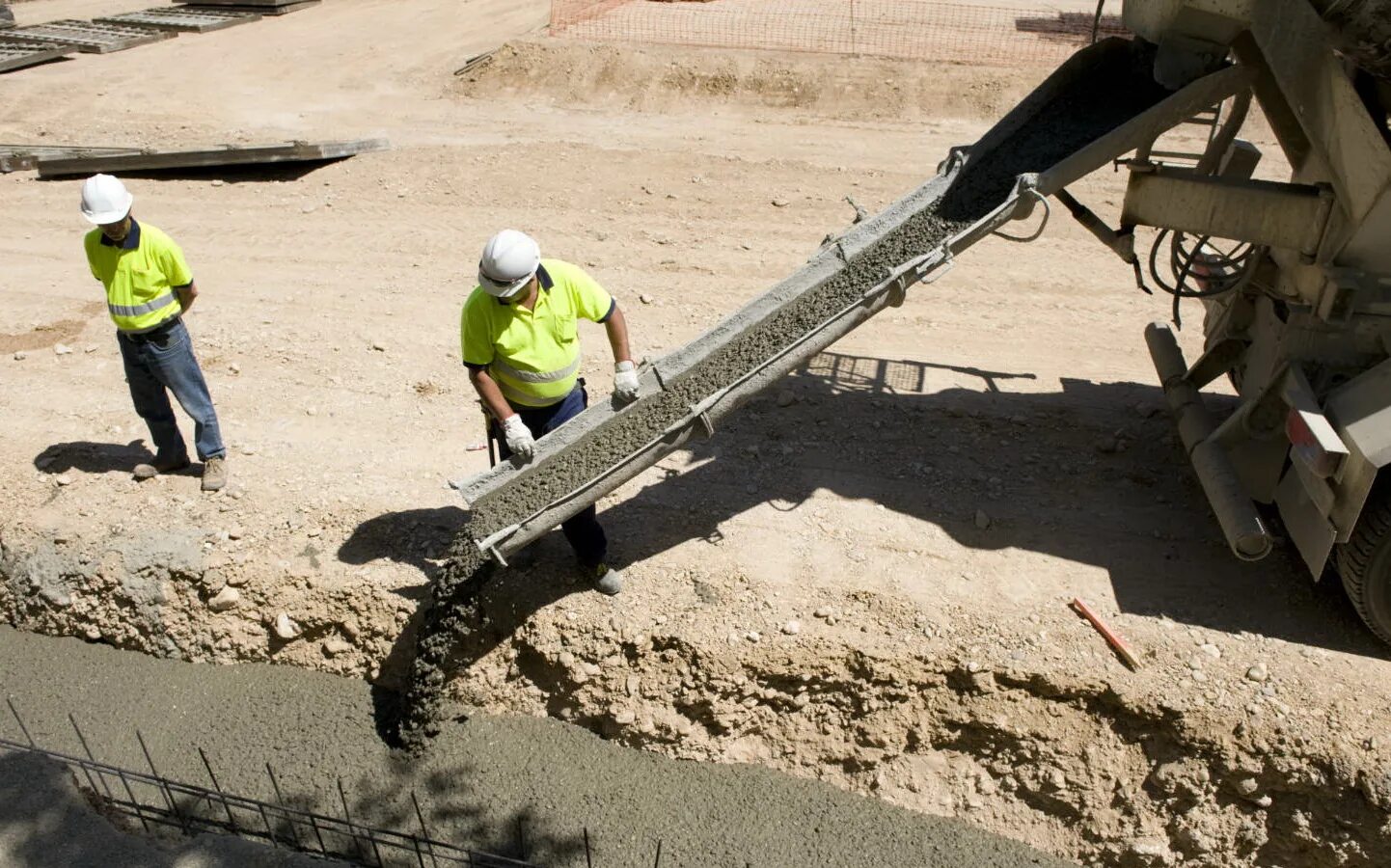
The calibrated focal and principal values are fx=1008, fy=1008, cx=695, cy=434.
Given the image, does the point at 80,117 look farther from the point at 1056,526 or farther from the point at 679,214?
the point at 1056,526

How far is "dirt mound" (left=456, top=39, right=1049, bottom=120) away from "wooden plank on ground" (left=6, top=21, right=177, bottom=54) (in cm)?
563

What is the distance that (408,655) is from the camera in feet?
15.8

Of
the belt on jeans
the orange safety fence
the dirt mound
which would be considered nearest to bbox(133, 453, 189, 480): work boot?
the belt on jeans

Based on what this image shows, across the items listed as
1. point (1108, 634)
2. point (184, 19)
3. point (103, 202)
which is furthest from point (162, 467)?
point (184, 19)

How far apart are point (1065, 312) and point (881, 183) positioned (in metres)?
2.77

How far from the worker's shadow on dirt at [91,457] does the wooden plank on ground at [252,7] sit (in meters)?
12.9

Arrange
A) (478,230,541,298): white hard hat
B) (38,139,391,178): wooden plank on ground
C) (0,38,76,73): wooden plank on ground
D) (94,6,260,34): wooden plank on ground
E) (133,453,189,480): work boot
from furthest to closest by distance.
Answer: (94,6,260,34): wooden plank on ground < (0,38,76,73): wooden plank on ground < (38,139,391,178): wooden plank on ground < (133,453,189,480): work boot < (478,230,541,298): white hard hat

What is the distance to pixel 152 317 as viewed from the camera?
4.96 m

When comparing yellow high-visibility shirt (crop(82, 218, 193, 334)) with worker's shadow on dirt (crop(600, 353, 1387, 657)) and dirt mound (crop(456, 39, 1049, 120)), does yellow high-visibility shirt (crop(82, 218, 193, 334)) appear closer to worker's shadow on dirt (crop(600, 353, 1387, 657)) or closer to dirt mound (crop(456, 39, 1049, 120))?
worker's shadow on dirt (crop(600, 353, 1387, 657))

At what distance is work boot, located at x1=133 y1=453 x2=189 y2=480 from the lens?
5.44 metres

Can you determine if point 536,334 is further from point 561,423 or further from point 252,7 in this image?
point 252,7

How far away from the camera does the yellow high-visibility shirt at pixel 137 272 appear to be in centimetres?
487

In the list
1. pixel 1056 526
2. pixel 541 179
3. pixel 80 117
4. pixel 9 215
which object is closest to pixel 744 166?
pixel 541 179

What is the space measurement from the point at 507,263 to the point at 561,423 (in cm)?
84
